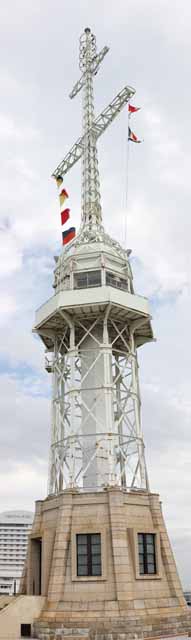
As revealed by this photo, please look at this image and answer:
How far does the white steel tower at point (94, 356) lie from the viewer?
1425 inches

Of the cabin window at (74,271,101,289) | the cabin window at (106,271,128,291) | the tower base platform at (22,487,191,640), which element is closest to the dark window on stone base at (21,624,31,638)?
the tower base platform at (22,487,191,640)

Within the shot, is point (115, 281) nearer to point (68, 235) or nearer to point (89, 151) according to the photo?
point (68, 235)

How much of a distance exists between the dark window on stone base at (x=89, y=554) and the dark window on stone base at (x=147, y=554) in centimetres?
258

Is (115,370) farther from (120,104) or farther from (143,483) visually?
(120,104)

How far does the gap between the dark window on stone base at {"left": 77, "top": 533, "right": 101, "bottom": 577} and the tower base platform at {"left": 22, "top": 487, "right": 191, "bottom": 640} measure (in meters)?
0.06

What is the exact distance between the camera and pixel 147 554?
32.6 meters

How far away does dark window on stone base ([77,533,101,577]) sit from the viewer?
1212 inches

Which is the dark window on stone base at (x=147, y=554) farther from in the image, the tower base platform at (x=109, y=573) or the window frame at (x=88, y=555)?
the window frame at (x=88, y=555)

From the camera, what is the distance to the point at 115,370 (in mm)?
41938

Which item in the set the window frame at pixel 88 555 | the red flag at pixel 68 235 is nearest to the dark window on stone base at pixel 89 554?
the window frame at pixel 88 555

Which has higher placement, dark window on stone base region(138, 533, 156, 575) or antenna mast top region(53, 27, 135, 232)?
antenna mast top region(53, 27, 135, 232)

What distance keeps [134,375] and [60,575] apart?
14.1 m

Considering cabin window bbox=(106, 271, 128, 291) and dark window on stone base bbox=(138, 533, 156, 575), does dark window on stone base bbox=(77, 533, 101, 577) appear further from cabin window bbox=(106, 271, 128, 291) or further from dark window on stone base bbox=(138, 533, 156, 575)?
cabin window bbox=(106, 271, 128, 291)

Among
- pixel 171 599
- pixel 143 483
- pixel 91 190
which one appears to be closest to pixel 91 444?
pixel 143 483
